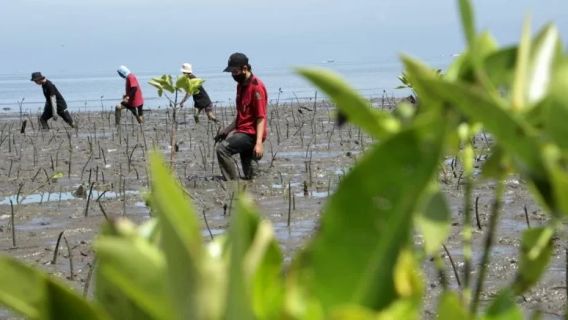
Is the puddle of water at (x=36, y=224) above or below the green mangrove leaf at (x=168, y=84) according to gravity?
below

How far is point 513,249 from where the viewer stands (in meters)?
5.78

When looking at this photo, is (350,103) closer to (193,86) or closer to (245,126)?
(193,86)

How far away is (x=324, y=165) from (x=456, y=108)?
9.61 meters

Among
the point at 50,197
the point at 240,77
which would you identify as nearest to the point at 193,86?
the point at 240,77

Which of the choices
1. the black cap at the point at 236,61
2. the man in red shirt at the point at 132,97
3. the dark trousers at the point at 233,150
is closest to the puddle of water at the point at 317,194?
the dark trousers at the point at 233,150

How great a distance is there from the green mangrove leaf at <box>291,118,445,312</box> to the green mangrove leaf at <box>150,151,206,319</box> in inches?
3.4

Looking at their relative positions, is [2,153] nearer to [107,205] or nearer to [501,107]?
[107,205]

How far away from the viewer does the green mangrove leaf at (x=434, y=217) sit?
64 cm

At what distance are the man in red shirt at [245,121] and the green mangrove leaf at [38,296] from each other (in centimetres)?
736

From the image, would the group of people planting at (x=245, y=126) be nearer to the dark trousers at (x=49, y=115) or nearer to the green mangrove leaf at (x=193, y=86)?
the green mangrove leaf at (x=193, y=86)

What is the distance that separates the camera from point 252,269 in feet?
1.73

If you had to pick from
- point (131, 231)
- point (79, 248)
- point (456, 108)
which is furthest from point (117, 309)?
point (79, 248)

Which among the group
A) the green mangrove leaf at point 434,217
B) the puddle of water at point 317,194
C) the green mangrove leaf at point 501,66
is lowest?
the puddle of water at point 317,194

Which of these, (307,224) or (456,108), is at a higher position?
(456,108)
